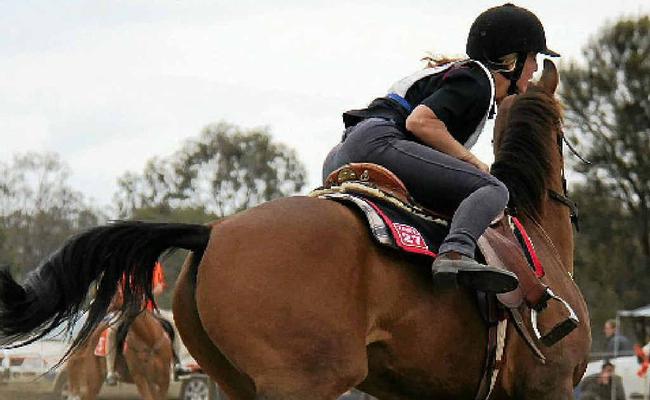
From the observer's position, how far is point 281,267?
18.5 ft

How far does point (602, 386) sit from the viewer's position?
19.0 m

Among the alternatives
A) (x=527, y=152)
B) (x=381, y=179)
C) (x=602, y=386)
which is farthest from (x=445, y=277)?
(x=602, y=386)

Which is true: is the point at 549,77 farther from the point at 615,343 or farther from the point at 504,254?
the point at 615,343

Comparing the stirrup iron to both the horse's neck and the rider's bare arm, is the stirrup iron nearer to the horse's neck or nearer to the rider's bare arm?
the horse's neck

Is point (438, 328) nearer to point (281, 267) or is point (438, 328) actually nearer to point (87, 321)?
point (281, 267)

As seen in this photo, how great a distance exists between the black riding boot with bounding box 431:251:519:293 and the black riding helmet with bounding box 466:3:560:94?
4.38 ft

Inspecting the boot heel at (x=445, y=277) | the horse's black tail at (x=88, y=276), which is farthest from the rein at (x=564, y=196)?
the horse's black tail at (x=88, y=276)

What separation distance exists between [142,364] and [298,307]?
12.3 metres

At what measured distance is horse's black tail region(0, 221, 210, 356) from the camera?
5887 millimetres

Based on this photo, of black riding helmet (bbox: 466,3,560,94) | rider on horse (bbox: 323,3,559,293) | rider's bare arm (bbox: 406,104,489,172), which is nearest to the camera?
rider on horse (bbox: 323,3,559,293)

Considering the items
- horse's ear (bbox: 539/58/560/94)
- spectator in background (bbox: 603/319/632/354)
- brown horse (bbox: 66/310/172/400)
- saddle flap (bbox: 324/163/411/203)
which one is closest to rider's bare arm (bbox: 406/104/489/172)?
saddle flap (bbox: 324/163/411/203)

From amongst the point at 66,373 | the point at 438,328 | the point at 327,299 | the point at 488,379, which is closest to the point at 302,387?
the point at 327,299

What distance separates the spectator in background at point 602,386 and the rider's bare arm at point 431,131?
43.2ft

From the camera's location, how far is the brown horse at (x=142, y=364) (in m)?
17.4
